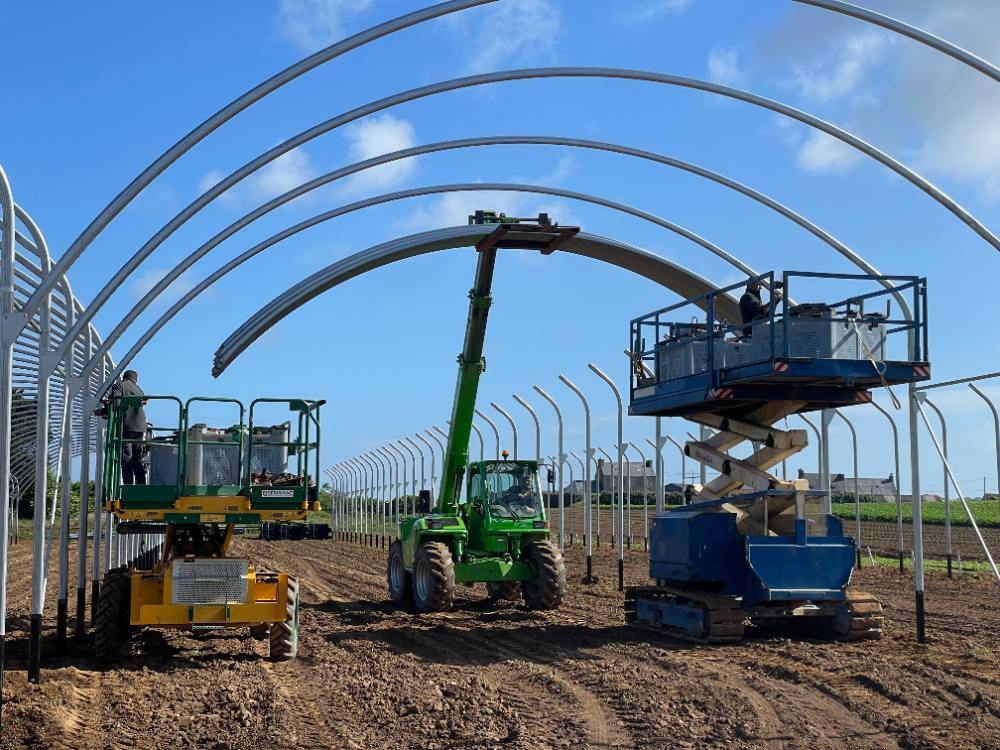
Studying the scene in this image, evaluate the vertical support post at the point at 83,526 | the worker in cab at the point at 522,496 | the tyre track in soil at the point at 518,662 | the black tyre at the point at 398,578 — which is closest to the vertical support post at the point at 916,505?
the tyre track in soil at the point at 518,662

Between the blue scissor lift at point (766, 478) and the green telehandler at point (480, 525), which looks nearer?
the blue scissor lift at point (766, 478)

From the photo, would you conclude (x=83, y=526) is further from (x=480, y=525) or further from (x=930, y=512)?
(x=930, y=512)

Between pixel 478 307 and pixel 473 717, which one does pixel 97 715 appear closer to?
pixel 473 717

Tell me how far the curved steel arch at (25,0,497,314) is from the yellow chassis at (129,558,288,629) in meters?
3.97

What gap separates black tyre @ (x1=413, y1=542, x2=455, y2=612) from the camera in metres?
17.5

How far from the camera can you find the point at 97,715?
10.0 m

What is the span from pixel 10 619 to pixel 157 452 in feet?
19.1

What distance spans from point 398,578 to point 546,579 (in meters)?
3.54

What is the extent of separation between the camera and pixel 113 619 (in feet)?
41.7

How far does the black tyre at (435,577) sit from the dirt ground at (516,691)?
871mm

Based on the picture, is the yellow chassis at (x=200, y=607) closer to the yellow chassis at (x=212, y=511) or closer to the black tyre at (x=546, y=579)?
the yellow chassis at (x=212, y=511)

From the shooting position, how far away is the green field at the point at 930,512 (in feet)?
154

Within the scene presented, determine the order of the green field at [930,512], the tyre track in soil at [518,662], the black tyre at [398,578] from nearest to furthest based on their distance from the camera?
1. the tyre track in soil at [518,662]
2. the black tyre at [398,578]
3. the green field at [930,512]

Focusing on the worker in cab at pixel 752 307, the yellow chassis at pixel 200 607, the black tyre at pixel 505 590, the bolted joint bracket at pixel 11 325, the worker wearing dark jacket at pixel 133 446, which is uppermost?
the worker in cab at pixel 752 307
